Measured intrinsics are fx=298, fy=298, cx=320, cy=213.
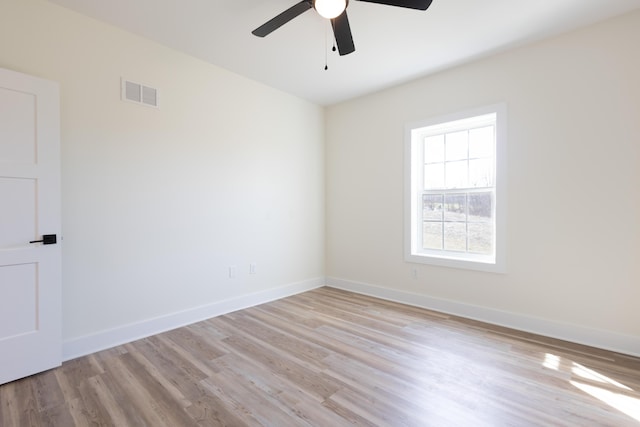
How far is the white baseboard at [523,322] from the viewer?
8.38 feet

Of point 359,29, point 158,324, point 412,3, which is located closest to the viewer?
point 412,3

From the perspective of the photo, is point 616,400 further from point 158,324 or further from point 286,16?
point 158,324

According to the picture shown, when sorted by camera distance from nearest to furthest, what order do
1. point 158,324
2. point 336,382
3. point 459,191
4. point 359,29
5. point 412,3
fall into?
1. point 412,3
2. point 336,382
3. point 359,29
4. point 158,324
5. point 459,191

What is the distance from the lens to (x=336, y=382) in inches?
82.7

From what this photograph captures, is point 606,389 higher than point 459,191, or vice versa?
point 459,191

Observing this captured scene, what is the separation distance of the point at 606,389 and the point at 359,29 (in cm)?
334

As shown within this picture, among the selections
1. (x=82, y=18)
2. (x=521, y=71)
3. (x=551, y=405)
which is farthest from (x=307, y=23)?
(x=551, y=405)

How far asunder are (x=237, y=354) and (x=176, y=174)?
A: 1.91 meters

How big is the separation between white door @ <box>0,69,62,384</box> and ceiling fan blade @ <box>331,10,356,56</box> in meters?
2.21

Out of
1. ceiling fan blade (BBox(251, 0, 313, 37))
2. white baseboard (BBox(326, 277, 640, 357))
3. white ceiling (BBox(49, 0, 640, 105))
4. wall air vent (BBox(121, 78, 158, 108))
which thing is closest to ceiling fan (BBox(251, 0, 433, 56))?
ceiling fan blade (BBox(251, 0, 313, 37))

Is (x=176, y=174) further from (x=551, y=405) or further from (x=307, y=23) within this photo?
(x=551, y=405)

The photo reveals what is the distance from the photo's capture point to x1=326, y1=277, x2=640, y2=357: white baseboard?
2553 millimetres

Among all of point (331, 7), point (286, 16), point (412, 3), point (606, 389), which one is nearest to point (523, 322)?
point (606, 389)

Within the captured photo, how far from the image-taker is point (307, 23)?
2.63 meters
